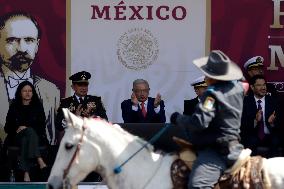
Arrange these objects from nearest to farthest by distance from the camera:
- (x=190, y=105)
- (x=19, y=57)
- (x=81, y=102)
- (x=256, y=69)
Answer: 1. (x=81, y=102)
2. (x=190, y=105)
3. (x=256, y=69)
4. (x=19, y=57)

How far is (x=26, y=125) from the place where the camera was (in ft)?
38.2

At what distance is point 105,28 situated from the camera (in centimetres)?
1229

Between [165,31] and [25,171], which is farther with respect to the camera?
[165,31]

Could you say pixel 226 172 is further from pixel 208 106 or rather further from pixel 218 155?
pixel 208 106

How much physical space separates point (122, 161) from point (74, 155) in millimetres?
445

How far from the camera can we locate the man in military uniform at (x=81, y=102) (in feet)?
37.3

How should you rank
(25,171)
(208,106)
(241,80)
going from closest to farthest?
(208,106) < (241,80) < (25,171)

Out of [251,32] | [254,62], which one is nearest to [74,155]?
[254,62]

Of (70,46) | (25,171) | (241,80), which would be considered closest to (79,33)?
Result: (70,46)

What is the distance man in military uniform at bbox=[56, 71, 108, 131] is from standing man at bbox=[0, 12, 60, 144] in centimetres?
75

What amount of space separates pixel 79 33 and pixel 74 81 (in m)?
0.95

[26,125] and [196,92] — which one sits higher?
[196,92]

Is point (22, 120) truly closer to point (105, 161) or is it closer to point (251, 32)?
point (251, 32)

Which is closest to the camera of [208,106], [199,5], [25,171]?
[208,106]
